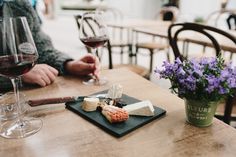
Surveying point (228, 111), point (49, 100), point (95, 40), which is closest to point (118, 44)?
point (228, 111)

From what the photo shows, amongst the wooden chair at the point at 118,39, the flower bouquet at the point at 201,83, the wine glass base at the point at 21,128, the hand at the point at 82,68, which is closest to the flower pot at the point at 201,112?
the flower bouquet at the point at 201,83

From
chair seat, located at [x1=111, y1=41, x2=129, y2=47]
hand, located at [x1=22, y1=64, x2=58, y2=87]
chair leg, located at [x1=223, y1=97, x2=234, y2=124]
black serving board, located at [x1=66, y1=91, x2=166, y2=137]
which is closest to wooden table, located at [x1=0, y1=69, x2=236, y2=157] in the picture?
black serving board, located at [x1=66, y1=91, x2=166, y2=137]

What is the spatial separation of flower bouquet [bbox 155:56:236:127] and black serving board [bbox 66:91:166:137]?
0.30ft

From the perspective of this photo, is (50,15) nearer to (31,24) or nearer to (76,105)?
(31,24)

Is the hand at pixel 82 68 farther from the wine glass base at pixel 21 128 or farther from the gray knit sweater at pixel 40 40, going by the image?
the wine glass base at pixel 21 128

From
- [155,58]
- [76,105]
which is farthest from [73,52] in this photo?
[76,105]

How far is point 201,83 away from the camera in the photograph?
2.04 feet

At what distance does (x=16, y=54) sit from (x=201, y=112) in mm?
469

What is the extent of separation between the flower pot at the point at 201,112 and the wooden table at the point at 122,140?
0.06 ft

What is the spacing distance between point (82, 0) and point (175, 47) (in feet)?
24.5

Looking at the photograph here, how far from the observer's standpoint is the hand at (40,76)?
95cm

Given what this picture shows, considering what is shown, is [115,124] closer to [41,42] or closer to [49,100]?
[49,100]

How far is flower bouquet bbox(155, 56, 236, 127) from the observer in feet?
2.02

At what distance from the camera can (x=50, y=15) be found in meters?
8.68
